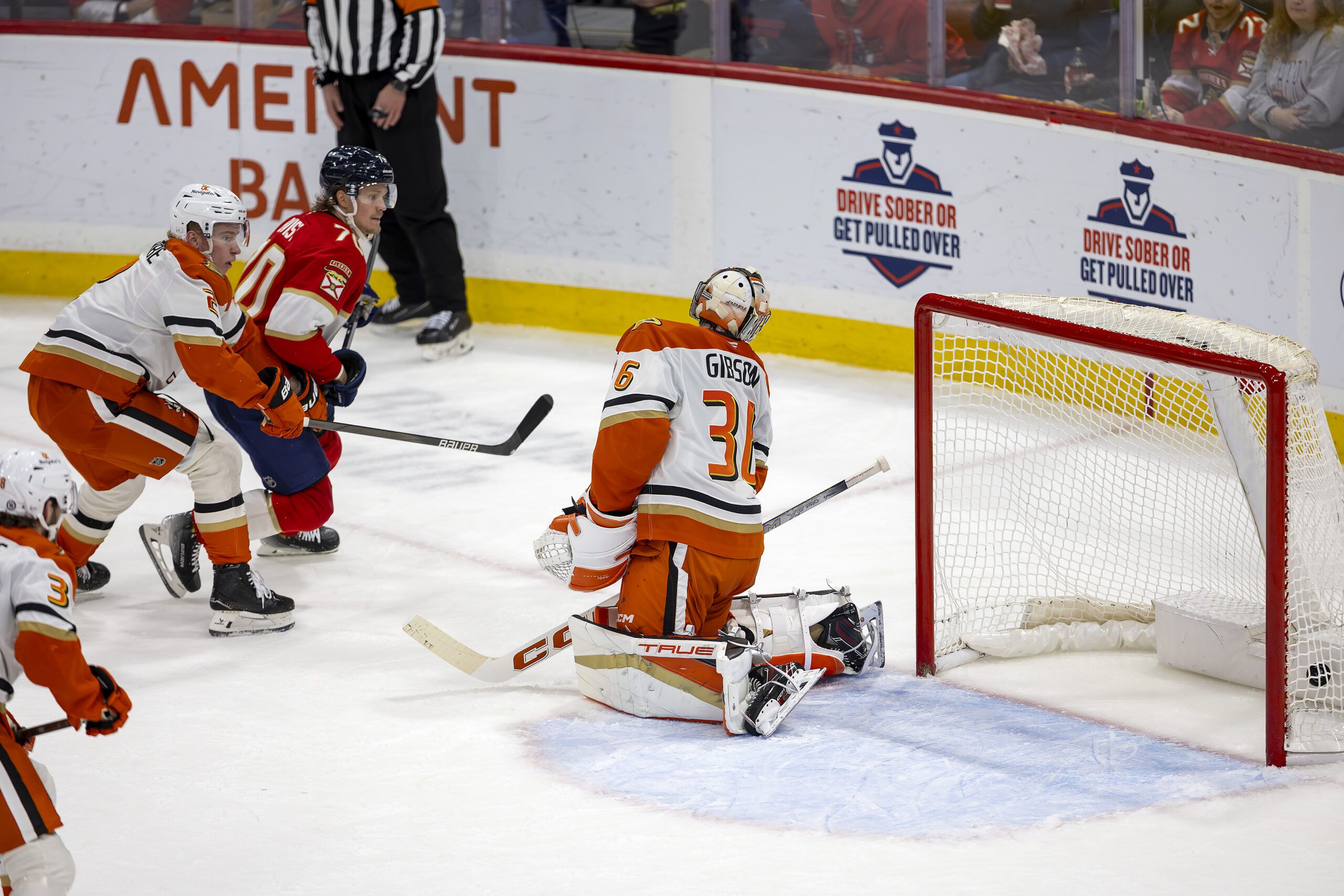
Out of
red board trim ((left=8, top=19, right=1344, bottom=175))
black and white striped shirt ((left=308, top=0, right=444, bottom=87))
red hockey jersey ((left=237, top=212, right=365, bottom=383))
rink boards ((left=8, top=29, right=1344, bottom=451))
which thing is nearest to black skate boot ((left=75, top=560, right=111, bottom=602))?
red hockey jersey ((left=237, top=212, right=365, bottom=383))

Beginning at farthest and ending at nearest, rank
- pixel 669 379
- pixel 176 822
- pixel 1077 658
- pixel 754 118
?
1. pixel 754 118
2. pixel 1077 658
3. pixel 669 379
4. pixel 176 822

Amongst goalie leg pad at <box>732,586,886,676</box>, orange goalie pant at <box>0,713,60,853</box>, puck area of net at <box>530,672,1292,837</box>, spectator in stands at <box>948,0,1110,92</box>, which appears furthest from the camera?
spectator in stands at <box>948,0,1110,92</box>

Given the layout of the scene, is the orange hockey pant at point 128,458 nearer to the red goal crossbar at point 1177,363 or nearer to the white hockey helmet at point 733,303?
the white hockey helmet at point 733,303

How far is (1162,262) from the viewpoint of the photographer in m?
5.32

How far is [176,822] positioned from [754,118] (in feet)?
13.1

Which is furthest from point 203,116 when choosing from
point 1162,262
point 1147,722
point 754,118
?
point 1147,722

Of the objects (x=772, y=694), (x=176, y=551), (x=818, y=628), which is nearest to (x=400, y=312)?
(x=176, y=551)

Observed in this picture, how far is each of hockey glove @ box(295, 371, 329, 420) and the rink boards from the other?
249 centimetres

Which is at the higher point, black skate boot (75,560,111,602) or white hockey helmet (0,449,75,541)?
white hockey helmet (0,449,75,541)

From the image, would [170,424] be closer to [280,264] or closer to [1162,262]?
[280,264]

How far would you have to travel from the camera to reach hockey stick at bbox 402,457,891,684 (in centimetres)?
359

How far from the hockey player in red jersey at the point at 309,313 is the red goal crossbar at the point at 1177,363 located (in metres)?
1.41

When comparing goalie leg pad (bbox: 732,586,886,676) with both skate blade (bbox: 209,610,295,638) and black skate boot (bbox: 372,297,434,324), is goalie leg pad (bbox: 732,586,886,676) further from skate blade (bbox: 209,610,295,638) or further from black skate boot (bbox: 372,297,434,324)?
black skate boot (bbox: 372,297,434,324)

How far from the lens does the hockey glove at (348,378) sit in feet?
14.1
